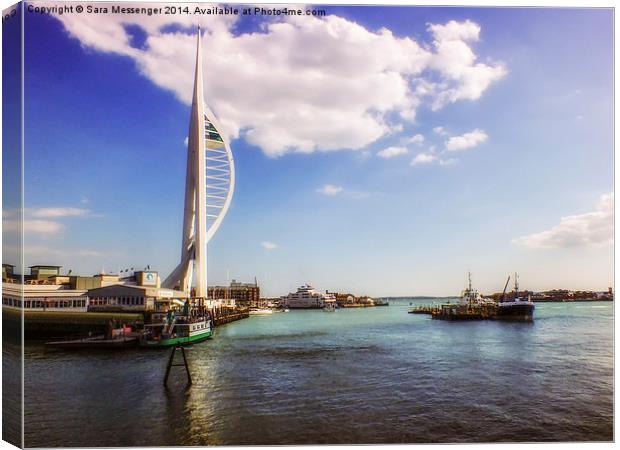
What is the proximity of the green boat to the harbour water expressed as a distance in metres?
0.44

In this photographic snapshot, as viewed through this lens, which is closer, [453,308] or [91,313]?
[91,313]

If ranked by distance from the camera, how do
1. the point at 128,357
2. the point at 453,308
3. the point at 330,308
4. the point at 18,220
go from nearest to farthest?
the point at 18,220 → the point at 128,357 → the point at 453,308 → the point at 330,308

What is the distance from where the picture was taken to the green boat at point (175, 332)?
32.3 ft

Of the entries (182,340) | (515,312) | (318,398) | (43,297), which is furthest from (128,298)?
(515,312)

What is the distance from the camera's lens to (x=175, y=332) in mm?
10297

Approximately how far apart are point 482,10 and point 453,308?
17012mm

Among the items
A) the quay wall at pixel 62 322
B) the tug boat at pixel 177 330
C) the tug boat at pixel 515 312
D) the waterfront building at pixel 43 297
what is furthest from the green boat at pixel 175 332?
the tug boat at pixel 515 312

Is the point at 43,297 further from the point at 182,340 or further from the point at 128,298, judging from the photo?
the point at 182,340

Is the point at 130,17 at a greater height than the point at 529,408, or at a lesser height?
greater

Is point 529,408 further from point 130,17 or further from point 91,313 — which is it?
point 91,313

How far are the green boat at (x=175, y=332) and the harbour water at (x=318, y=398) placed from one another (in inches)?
17.5

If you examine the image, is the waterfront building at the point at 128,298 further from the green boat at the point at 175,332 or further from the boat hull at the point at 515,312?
the boat hull at the point at 515,312

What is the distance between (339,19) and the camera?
5.13 m

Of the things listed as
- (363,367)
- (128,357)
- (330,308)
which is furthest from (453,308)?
(128,357)
